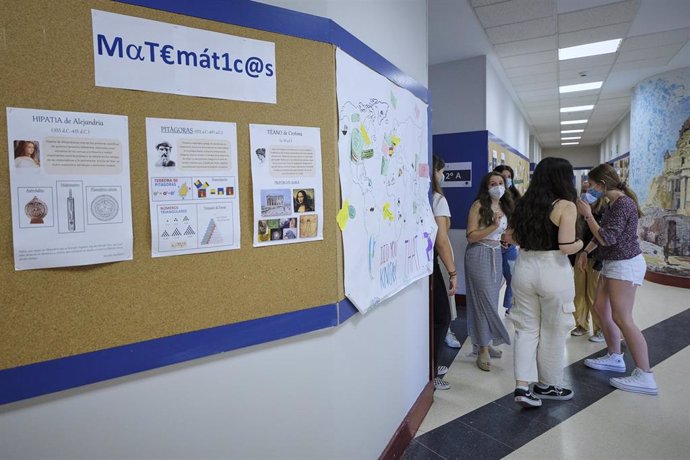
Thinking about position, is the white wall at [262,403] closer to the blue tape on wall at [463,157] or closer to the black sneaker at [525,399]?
the black sneaker at [525,399]

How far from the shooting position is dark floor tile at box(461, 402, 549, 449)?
2.37 m

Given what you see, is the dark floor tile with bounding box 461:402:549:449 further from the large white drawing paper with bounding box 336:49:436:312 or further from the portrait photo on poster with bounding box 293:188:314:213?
the portrait photo on poster with bounding box 293:188:314:213

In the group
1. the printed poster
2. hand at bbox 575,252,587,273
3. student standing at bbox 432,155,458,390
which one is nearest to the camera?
the printed poster

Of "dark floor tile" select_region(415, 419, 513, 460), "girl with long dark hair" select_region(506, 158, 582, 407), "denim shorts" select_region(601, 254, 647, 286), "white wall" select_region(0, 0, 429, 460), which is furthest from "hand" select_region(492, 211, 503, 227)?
"dark floor tile" select_region(415, 419, 513, 460)

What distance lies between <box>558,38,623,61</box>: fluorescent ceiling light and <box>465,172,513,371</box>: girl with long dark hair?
10.5 feet

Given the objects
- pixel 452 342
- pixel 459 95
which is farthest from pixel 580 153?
pixel 452 342

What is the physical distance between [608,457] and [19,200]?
2.82 m

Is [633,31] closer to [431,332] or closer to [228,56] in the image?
[431,332]

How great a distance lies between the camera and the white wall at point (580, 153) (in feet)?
57.7

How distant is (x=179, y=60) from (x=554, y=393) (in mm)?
2963

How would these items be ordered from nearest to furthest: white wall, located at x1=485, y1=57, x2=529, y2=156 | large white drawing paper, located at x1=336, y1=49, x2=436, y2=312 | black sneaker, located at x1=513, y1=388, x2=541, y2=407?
large white drawing paper, located at x1=336, y1=49, x2=436, y2=312, black sneaker, located at x1=513, y1=388, x2=541, y2=407, white wall, located at x1=485, y1=57, x2=529, y2=156

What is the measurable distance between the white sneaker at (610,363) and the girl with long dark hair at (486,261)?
765 mm

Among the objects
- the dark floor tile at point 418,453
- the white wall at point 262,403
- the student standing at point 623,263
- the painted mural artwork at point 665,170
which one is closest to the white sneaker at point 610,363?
the student standing at point 623,263

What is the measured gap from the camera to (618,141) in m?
11.5
